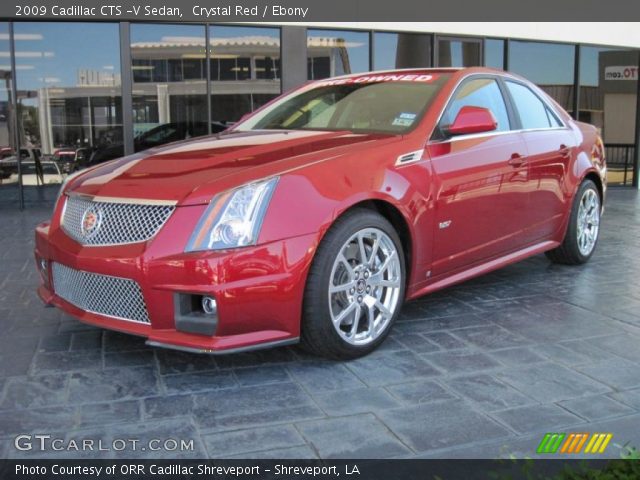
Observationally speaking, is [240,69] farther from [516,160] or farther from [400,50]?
[516,160]

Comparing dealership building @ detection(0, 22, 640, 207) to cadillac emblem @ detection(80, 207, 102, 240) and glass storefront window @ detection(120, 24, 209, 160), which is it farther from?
cadillac emblem @ detection(80, 207, 102, 240)

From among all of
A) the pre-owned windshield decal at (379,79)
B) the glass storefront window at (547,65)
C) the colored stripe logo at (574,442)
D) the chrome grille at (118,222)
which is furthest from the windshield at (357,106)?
the glass storefront window at (547,65)

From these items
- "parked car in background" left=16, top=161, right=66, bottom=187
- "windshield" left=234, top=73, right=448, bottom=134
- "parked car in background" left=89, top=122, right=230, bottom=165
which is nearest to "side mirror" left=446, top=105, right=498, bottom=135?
"windshield" left=234, top=73, right=448, bottom=134

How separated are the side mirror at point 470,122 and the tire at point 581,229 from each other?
174cm

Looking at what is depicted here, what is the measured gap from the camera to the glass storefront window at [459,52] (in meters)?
12.0

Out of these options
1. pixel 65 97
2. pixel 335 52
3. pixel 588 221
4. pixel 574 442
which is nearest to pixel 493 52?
pixel 335 52

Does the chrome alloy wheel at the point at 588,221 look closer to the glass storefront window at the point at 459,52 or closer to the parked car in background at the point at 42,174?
the glass storefront window at the point at 459,52

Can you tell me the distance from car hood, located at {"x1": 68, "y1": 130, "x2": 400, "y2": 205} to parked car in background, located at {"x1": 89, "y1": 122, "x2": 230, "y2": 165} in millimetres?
6601

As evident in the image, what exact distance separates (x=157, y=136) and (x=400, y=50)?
441 centimetres

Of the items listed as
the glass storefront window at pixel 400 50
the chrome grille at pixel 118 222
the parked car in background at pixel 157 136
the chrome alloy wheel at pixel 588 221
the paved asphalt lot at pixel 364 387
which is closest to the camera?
the paved asphalt lot at pixel 364 387

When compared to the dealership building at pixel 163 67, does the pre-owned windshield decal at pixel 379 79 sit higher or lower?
lower

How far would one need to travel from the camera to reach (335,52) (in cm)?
1140

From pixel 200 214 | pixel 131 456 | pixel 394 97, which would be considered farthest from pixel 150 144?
pixel 131 456

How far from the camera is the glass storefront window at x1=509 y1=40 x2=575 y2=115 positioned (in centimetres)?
1267
